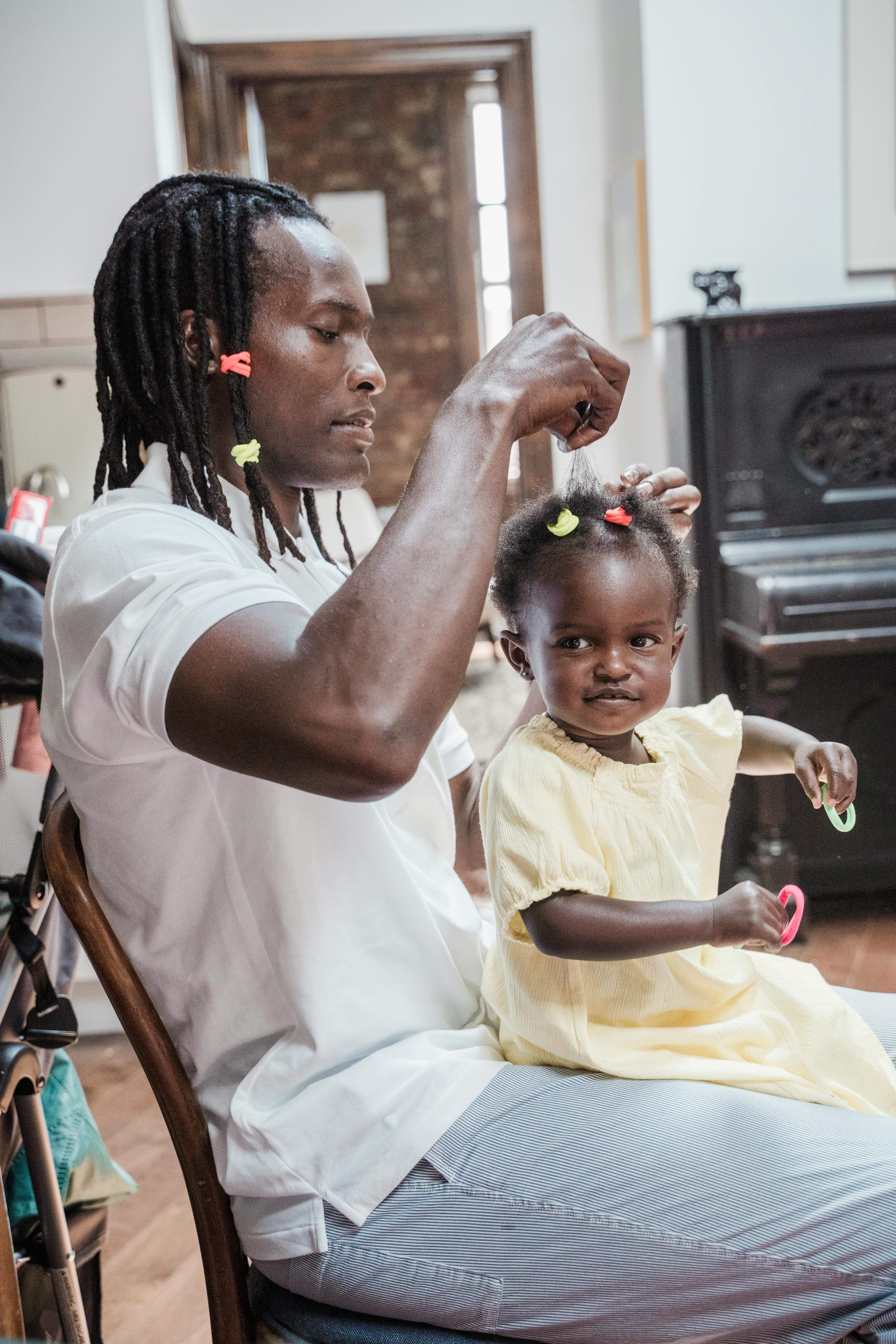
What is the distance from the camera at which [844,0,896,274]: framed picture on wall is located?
8.98 feet

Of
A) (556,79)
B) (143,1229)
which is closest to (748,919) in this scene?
(143,1229)

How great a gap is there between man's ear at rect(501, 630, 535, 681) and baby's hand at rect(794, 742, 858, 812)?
0.21m

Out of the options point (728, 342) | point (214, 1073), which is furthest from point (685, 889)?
point (728, 342)

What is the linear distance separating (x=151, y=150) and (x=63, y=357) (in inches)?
18.3

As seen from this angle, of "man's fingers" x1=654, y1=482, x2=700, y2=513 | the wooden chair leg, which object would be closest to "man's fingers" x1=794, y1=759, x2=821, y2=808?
"man's fingers" x1=654, y1=482, x2=700, y2=513

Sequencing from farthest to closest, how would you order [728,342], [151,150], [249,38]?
[249,38]
[728,342]
[151,150]

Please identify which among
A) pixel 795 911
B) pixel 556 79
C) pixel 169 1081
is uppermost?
pixel 556 79

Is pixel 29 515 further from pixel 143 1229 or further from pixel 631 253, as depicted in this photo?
pixel 631 253

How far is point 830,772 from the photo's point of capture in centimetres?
78

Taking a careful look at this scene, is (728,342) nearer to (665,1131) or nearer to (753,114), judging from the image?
(753,114)

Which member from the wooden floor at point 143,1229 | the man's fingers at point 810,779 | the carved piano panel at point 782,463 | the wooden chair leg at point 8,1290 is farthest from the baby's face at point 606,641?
the carved piano panel at point 782,463

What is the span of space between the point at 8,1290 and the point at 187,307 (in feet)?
2.22

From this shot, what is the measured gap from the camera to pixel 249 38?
128 inches

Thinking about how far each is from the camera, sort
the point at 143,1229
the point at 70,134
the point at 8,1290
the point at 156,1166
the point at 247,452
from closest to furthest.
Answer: the point at 8,1290, the point at 247,452, the point at 143,1229, the point at 156,1166, the point at 70,134
